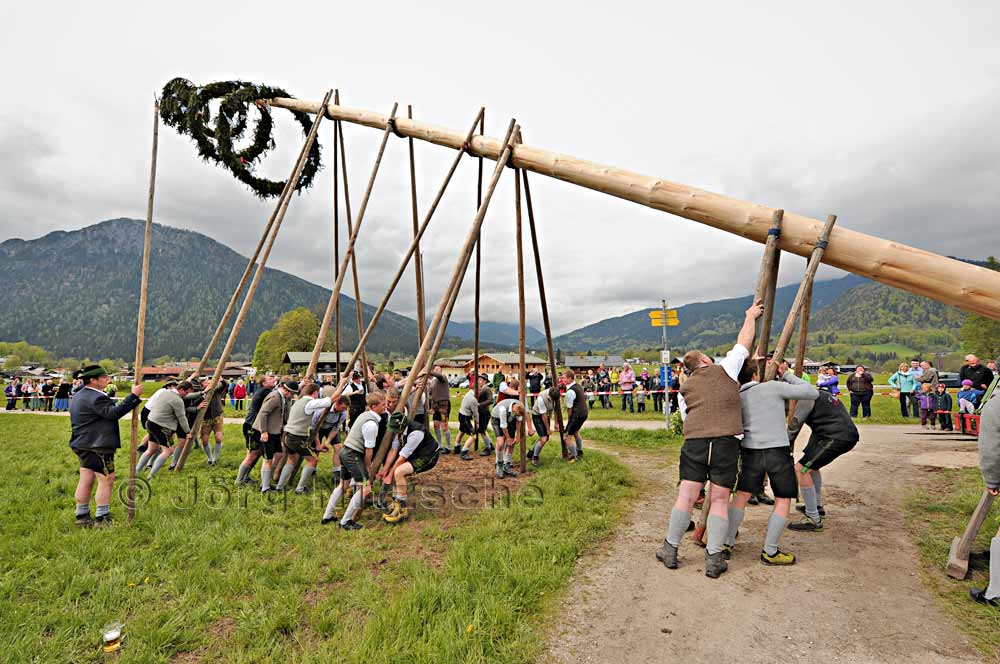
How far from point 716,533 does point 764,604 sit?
631mm

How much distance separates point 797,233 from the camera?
508cm

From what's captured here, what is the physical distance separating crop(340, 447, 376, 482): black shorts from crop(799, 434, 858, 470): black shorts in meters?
4.89

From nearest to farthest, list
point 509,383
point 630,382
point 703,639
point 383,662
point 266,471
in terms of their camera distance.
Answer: point 383,662, point 703,639, point 266,471, point 509,383, point 630,382

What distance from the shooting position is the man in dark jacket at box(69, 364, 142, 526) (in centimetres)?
525

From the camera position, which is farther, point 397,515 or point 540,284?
point 540,284

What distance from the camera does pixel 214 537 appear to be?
199 inches

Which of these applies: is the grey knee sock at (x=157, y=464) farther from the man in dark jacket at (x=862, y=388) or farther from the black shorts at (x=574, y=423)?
the man in dark jacket at (x=862, y=388)

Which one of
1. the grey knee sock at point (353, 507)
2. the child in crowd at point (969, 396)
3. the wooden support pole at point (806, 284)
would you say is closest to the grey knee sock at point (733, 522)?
the wooden support pole at point (806, 284)

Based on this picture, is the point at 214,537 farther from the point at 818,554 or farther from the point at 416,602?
the point at 818,554

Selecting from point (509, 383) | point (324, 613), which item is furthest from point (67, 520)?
point (509, 383)

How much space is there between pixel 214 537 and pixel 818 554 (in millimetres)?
5828

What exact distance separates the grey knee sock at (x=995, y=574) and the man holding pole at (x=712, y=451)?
170 cm

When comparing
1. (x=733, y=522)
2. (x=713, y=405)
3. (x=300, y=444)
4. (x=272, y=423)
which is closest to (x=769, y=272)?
(x=713, y=405)

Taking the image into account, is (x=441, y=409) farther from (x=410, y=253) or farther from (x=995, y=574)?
(x=995, y=574)
